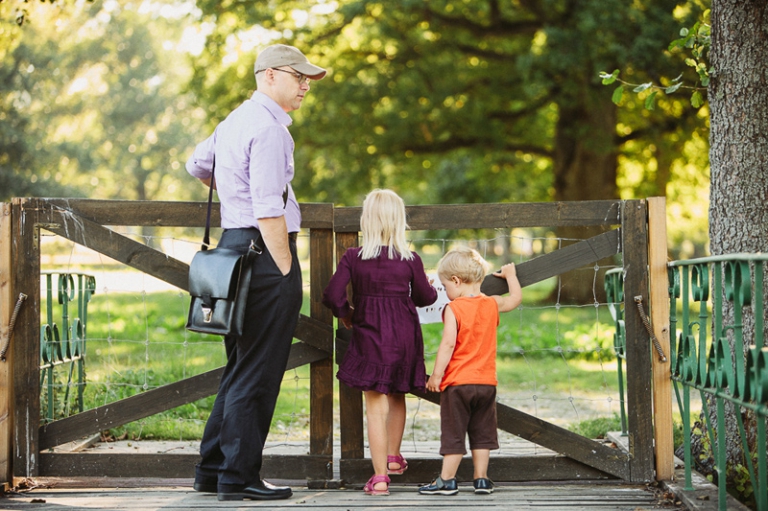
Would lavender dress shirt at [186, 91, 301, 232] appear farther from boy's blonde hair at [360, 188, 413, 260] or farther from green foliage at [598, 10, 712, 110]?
green foliage at [598, 10, 712, 110]

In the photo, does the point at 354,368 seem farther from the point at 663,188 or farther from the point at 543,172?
the point at 543,172

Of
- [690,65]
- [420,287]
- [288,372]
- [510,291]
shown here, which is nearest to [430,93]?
[288,372]

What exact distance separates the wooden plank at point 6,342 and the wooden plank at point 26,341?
→ 1.0 inches

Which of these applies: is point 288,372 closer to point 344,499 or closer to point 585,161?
point 344,499

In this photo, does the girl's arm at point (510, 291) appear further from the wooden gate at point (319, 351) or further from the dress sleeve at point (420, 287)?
the dress sleeve at point (420, 287)

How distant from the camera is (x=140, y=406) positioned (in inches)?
175

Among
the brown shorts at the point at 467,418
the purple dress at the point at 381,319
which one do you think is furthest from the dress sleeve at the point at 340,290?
the brown shorts at the point at 467,418

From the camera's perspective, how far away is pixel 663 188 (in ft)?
62.8

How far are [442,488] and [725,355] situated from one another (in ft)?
5.19

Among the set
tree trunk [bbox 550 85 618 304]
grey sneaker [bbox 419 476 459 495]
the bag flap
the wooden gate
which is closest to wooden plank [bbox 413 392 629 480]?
the wooden gate

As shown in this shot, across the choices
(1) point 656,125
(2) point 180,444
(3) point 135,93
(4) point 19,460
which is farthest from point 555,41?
(3) point 135,93

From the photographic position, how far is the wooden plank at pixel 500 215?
4.43 metres

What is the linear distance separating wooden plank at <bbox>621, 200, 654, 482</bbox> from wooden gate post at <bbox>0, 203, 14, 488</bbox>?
332 centimetres

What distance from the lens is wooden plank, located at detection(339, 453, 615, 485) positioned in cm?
442
